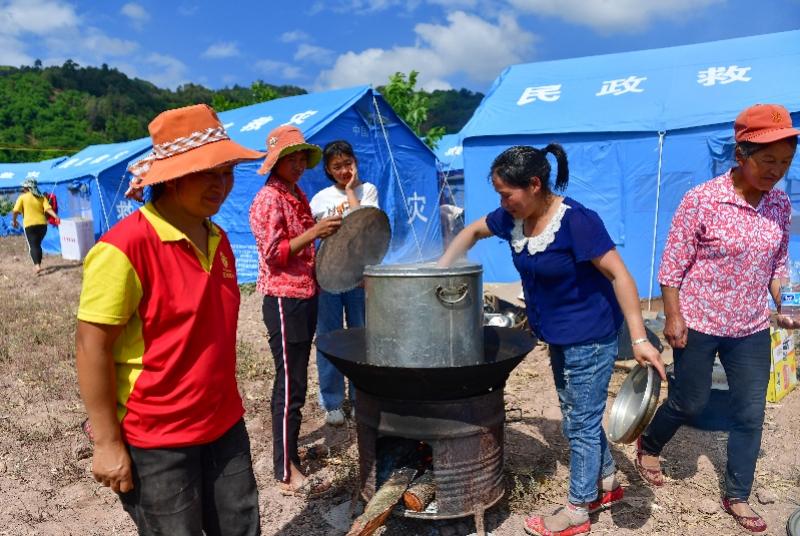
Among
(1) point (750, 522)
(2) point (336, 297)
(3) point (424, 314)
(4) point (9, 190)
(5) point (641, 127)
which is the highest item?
(4) point (9, 190)

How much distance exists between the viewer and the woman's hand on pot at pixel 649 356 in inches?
103

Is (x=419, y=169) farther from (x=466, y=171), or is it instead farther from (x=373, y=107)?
(x=466, y=171)

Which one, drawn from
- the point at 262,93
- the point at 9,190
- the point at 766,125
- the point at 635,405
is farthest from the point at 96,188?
the point at 766,125

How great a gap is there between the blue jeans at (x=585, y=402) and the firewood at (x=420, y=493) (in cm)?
70

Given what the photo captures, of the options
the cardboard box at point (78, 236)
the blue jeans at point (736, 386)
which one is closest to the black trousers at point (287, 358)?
the blue jeans at point (736, 386)

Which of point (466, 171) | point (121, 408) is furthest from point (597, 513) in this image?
point (466, 171)

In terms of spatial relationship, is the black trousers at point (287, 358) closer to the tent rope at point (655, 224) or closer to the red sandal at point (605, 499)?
the red sandal at point (605, 499)

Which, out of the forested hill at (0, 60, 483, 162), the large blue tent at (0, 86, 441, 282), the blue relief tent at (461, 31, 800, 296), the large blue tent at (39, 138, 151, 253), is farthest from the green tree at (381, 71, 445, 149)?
the forested hill at (0, 60, 483, 162)

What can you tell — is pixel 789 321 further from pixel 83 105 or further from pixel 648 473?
pixel 83 105

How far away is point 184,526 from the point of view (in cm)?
194

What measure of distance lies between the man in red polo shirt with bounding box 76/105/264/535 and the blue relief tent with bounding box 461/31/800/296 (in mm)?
7079

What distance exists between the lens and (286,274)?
330 centimetres

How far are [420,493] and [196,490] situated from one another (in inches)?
49.2

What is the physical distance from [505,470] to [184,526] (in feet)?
7.19
